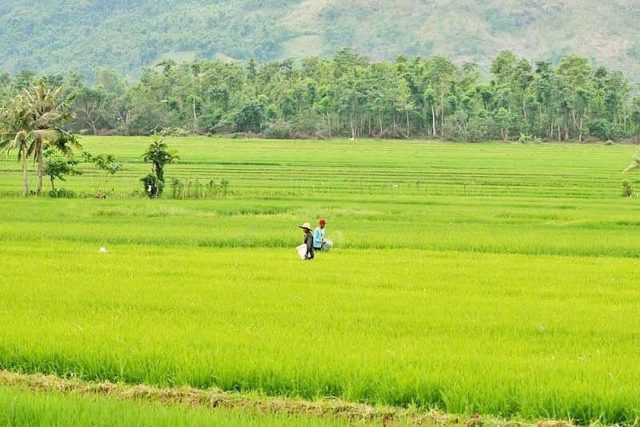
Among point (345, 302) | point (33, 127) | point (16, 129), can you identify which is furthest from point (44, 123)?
point (345, 302)

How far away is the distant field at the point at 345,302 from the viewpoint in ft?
30.6

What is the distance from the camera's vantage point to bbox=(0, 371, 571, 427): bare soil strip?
27.8ft

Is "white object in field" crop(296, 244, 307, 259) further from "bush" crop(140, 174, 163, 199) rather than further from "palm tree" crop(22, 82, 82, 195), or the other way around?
"palm tree" crop(22, 82, 82, 195)

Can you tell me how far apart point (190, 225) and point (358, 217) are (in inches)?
226

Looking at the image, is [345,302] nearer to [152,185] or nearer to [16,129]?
[152,185]

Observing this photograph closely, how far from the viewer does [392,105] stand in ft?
364

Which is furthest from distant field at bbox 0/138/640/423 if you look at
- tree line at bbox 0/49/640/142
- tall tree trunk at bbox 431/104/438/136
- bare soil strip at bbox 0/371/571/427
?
tall tree trunk at bbox 431/104/438/136

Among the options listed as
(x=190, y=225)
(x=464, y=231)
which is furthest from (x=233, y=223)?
(x=464, y=231)

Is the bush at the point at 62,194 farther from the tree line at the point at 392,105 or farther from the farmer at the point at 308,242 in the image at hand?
the tree line at the point at 392,105

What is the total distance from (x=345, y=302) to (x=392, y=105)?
98.2 m

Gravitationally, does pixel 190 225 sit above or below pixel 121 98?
below

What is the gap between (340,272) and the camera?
17.5 metres

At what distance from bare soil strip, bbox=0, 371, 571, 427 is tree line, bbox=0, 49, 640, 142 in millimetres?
101458

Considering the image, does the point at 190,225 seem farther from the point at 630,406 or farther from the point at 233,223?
the point at 630,406
